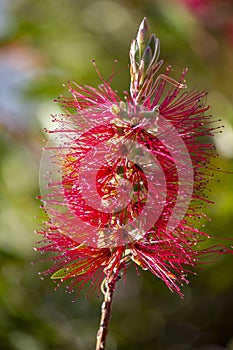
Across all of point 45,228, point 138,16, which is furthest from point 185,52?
point 45,228

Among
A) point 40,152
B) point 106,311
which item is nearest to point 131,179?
point 106,311

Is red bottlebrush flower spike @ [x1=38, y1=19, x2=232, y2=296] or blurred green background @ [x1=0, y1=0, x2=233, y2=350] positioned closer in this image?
red bottlebrush flower spike @ [x1=38, y1=19, x2=232, y2=296]

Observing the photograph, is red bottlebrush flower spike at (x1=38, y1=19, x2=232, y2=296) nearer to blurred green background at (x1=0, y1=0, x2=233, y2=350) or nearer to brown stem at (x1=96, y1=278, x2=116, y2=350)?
brown stem at (x1=96, y1=278, x2=116, y2=350)

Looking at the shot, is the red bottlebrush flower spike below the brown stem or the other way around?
the other way around

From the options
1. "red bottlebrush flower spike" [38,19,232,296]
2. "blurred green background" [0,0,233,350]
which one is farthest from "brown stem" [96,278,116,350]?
"blurred green background" [0,0,233,350]

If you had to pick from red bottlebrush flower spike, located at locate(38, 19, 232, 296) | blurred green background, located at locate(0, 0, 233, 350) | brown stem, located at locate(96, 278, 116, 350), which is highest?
blurred green background, located at locate(0, 0, 233, 350)

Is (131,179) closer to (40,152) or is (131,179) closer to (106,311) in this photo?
(106,311)
